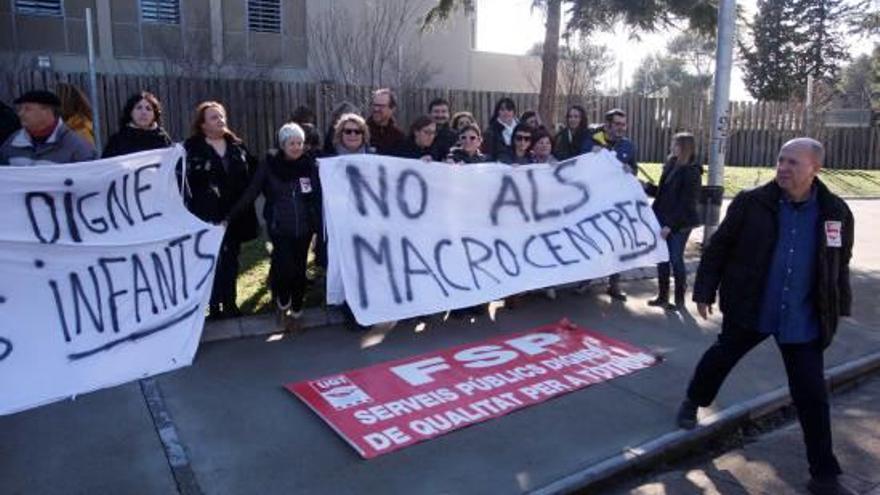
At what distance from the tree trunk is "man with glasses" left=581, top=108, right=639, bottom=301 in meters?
5.69

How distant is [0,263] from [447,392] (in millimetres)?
2716

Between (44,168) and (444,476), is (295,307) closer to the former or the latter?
(44,168)

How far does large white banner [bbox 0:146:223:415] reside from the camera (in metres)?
3.91

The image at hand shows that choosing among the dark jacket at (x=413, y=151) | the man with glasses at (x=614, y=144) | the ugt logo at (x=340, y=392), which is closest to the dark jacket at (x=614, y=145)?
the man with glasses at (x=614, y=144)

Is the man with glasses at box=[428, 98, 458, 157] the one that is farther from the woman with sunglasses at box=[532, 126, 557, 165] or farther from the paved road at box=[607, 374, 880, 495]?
the paved road at box=[607, 374, 880, 495]

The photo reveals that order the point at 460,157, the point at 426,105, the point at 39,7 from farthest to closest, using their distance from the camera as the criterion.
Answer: the point at 39,7 < the point at 426,105 < the point at 460,157

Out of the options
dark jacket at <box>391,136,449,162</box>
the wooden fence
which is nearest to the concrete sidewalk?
dark jacket at <box>391,136,449,162</box>

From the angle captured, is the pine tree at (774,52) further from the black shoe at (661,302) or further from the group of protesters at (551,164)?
the black shoe at (661,302)

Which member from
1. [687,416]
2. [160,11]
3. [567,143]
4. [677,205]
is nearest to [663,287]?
[677,205]

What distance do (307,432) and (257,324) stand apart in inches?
78.1

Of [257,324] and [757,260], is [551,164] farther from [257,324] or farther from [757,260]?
[757,260]

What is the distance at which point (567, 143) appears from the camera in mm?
8055

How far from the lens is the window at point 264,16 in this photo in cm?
2281

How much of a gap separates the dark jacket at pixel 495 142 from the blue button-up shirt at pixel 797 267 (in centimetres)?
390
